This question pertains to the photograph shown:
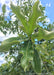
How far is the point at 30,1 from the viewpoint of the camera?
13.3 feet

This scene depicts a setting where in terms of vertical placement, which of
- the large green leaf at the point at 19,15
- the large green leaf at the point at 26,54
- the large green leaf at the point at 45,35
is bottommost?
the large green leaf at the point at 26,54

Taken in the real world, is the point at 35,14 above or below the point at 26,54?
above

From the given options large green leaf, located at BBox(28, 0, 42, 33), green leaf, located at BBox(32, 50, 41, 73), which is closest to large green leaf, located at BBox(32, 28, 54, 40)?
large green leaf, located at BBox(28, 0, 42, 33)

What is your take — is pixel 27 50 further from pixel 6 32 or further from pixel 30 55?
pixel 6 32

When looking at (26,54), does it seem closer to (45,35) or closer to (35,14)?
(45,35)

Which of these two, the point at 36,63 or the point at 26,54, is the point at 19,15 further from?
the point at 36,63

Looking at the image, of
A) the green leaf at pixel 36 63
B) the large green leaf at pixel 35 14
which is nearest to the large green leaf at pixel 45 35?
the large green leaf at pixel 35 14

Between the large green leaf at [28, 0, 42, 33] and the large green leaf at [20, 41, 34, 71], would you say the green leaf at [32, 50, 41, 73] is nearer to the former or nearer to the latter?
the large green leaf at [20, 41, 34, 71]

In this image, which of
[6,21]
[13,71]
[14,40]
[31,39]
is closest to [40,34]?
[31,39]

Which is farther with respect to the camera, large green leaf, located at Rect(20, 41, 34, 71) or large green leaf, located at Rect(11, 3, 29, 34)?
large green leaf, located at Rect(11, 3, 29, 34)

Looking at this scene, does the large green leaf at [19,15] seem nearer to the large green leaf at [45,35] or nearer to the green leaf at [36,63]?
the large green leaf at [45,35]

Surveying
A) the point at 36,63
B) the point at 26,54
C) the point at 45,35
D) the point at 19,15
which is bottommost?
the point at 36,63

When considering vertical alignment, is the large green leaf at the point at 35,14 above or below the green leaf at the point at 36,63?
above

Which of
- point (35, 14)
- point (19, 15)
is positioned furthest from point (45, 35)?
point (19, 15)
